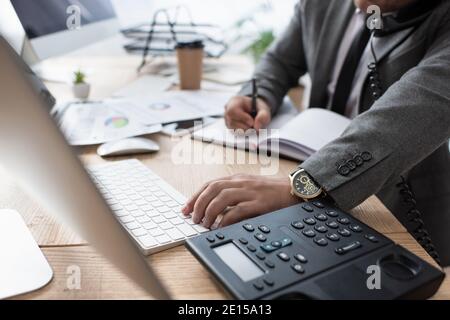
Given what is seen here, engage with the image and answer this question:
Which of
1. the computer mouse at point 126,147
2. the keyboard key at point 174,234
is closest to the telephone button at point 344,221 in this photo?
the keyboard key at point 174,234

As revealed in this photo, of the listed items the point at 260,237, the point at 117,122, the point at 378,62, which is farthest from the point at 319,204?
the point at 117,122

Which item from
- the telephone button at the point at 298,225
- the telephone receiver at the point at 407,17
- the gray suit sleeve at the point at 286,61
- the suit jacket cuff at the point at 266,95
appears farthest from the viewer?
the gray suit sleeve at the point at 286,61

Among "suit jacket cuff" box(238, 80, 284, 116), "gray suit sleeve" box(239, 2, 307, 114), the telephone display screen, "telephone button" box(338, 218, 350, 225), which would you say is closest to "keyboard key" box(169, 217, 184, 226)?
the telephone display screen

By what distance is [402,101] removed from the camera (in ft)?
2.12

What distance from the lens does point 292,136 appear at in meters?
0.83

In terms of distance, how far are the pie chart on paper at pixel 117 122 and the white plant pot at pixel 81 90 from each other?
0.73 ft

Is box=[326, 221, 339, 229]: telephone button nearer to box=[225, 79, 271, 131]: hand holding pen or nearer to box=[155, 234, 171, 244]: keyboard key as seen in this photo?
box=[155, 234, 171, 244]: keyboard key

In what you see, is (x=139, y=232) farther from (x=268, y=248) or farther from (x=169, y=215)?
(x=268, y=248)

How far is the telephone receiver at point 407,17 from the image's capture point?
791 mm

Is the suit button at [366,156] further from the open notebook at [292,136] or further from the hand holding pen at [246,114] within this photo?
the hand holding pen at [246,114]

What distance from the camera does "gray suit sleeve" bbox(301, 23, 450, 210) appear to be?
61 centimetres

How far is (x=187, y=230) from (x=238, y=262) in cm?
12
